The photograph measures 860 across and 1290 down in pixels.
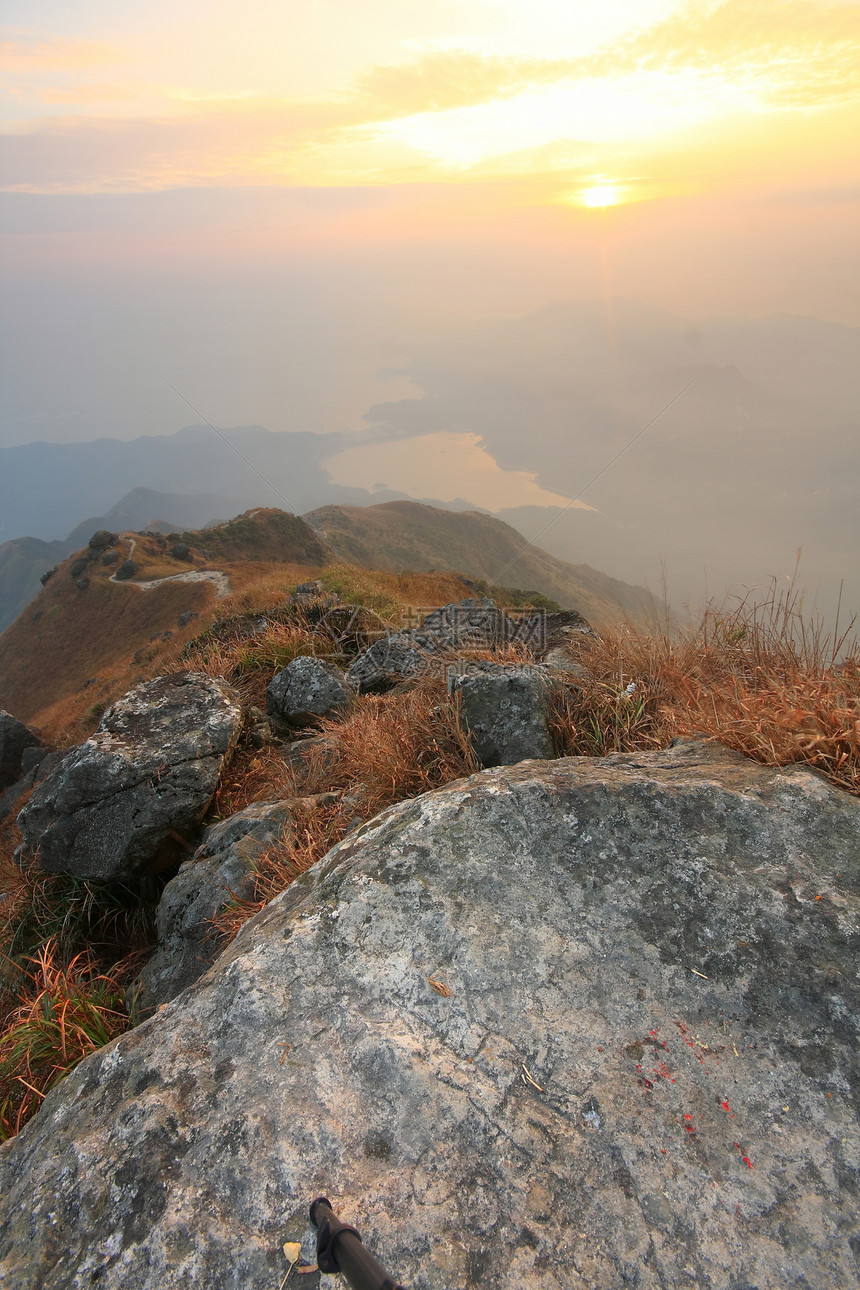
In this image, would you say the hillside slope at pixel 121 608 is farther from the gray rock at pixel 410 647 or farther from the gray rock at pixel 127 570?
the gray rock at pixel 410 647

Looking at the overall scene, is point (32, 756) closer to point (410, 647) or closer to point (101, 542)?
point (410, 647)

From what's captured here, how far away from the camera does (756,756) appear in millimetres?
3105

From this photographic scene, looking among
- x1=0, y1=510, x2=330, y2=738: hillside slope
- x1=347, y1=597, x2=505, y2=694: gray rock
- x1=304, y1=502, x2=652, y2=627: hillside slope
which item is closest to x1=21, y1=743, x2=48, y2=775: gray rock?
x1=0, y1=510, x2=330, y2=738: hillside slope

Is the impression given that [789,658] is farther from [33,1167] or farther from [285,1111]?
[33,1167]

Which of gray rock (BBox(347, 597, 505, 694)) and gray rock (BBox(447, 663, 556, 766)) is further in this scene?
gray rock (BBox(347, 597, 505, 694))

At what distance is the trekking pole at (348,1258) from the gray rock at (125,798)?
4.32m

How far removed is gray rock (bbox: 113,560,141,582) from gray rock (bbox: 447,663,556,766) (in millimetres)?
66927

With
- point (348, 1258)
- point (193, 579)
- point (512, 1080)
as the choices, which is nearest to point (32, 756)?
point (193, 579)

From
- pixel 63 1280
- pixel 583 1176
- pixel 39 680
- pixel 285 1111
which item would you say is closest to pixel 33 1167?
pixel 63 1280

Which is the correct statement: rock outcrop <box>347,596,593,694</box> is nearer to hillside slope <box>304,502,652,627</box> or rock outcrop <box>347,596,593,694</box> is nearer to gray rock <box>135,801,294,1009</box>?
gray rock <box>135,801,294,1009</box>

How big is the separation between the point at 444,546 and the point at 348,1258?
147m

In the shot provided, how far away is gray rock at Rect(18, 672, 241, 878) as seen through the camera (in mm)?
5082

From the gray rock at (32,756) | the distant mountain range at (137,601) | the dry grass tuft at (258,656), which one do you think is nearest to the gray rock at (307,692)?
the dry grass tuft at (258,656)

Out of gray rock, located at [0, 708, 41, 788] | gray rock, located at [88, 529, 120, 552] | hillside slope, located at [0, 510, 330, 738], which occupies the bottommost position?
hillside slope, located at [0, 510, 330, 738]
